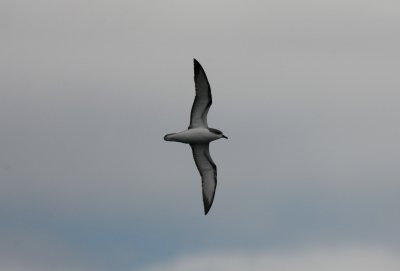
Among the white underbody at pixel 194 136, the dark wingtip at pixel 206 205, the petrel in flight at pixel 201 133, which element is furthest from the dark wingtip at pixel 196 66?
the dark wingtip at pixel 206 205

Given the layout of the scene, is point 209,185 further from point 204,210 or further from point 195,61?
point 195,61

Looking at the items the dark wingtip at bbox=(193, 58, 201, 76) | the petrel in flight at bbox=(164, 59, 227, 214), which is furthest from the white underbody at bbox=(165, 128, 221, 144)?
the dark wingtip at bbox=(193, 58, 201, 76)

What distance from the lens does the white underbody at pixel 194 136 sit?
9700 cm

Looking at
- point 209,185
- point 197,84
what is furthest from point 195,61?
point 209,185

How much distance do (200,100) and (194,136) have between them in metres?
2.55

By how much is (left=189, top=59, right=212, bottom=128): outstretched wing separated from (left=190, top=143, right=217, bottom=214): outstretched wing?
2.55 meters

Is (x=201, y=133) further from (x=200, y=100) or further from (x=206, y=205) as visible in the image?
(x=206, y=205)

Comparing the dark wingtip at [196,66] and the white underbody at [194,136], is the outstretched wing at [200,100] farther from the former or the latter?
the white underbody at [194,136]

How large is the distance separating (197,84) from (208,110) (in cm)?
207

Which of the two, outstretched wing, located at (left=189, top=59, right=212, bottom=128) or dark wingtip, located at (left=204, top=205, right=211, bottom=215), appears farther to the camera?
dark wingtip, located at (left=204, top=205, right=211, bottom=215)

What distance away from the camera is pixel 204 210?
99.5 m

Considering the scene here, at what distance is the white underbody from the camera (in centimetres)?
9700

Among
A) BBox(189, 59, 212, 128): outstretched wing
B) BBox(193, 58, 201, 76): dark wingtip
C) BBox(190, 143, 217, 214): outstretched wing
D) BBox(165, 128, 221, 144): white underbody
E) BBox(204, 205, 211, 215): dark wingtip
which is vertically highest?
BBox(193, 58, 201, 76): dark wingtip

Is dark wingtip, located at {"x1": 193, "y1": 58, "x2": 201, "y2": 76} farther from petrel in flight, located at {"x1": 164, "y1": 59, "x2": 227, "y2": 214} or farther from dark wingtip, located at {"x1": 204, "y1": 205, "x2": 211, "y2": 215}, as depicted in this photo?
dark wingtip, located at {"x1": 204, "y1": 205, "x2": 211, "y2": 215}
